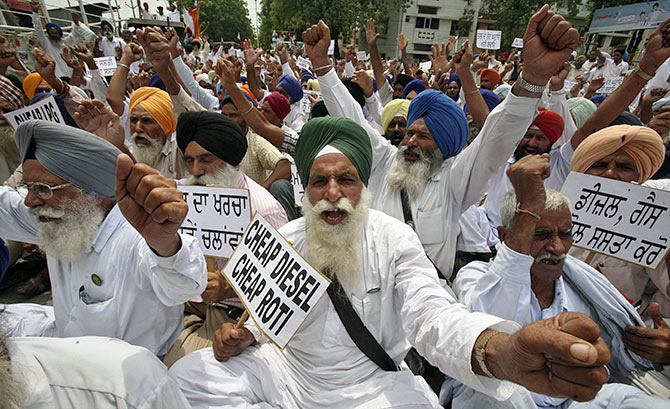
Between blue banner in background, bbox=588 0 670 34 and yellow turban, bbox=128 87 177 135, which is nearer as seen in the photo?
yellow turban, bbox=128 87 177 135

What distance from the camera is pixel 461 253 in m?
3.33

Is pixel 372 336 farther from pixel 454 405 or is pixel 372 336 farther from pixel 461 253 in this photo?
pixel 461 253

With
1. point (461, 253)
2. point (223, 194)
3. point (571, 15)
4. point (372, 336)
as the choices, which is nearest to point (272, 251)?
point (372, 336)

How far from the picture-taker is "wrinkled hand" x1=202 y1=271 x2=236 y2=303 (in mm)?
2355

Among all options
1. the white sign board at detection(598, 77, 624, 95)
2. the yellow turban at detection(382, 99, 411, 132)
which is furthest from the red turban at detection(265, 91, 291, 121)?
the white sign board at detection(598, 77, 624, 95)

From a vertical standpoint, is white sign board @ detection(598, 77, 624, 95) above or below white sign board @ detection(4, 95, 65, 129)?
above

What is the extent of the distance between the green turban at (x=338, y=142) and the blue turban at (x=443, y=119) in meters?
1.22

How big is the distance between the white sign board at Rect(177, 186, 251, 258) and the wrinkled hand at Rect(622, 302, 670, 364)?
8.67 ft

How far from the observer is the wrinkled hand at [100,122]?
133 inches

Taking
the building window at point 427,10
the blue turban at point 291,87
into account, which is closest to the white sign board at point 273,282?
the blue turban at point 291,87

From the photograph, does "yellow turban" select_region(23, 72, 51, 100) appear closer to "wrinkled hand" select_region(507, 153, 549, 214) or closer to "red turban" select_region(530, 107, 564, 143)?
"wrinkled hand" select_region(507, 153, 549, 214)

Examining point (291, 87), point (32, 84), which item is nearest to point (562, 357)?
point (291, 87)

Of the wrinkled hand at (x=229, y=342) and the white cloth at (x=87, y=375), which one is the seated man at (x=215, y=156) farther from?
the white cloth at (x=87, y=375)

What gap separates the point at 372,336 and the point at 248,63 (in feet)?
18.7
